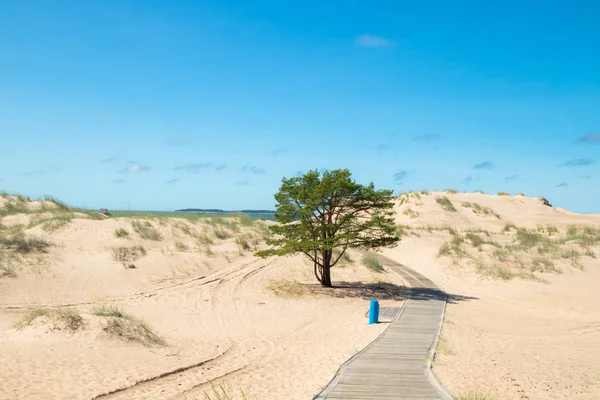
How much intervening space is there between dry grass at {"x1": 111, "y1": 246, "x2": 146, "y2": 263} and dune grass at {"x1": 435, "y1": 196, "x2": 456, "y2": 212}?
130 ft

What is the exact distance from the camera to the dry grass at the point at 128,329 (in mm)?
13211

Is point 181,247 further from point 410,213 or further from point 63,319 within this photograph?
point 410,213

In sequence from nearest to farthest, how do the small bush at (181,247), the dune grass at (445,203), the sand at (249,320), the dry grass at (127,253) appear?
the sand at (249,320), the dry grass at (127,253), the small bush at (181,247), the dune grass at (445,203)

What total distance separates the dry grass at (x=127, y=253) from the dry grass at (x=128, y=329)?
12.5m

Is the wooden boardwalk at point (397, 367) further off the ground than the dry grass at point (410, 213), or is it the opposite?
the dry grass at point (410, 213)

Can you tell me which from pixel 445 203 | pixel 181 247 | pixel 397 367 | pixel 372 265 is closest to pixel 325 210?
pixel 372 265

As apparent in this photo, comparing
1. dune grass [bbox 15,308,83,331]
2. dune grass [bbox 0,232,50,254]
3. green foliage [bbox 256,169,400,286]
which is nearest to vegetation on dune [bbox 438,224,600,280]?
green foliage [bbox 256,169,400,286]

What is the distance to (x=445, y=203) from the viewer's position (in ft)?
192

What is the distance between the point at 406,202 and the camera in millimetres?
60719

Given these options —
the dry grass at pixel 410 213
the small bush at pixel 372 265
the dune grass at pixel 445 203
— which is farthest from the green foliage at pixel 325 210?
the dune grass at pixel 445 203

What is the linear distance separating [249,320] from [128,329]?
5.43 m

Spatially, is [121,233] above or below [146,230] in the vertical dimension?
below

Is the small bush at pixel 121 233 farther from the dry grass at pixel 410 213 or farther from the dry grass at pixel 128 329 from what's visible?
the dry grass at pixel 410 213

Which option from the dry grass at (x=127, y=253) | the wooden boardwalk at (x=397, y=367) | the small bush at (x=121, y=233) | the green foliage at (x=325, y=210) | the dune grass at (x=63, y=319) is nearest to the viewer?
the wooden boardwalk at (x=397, y=367)
